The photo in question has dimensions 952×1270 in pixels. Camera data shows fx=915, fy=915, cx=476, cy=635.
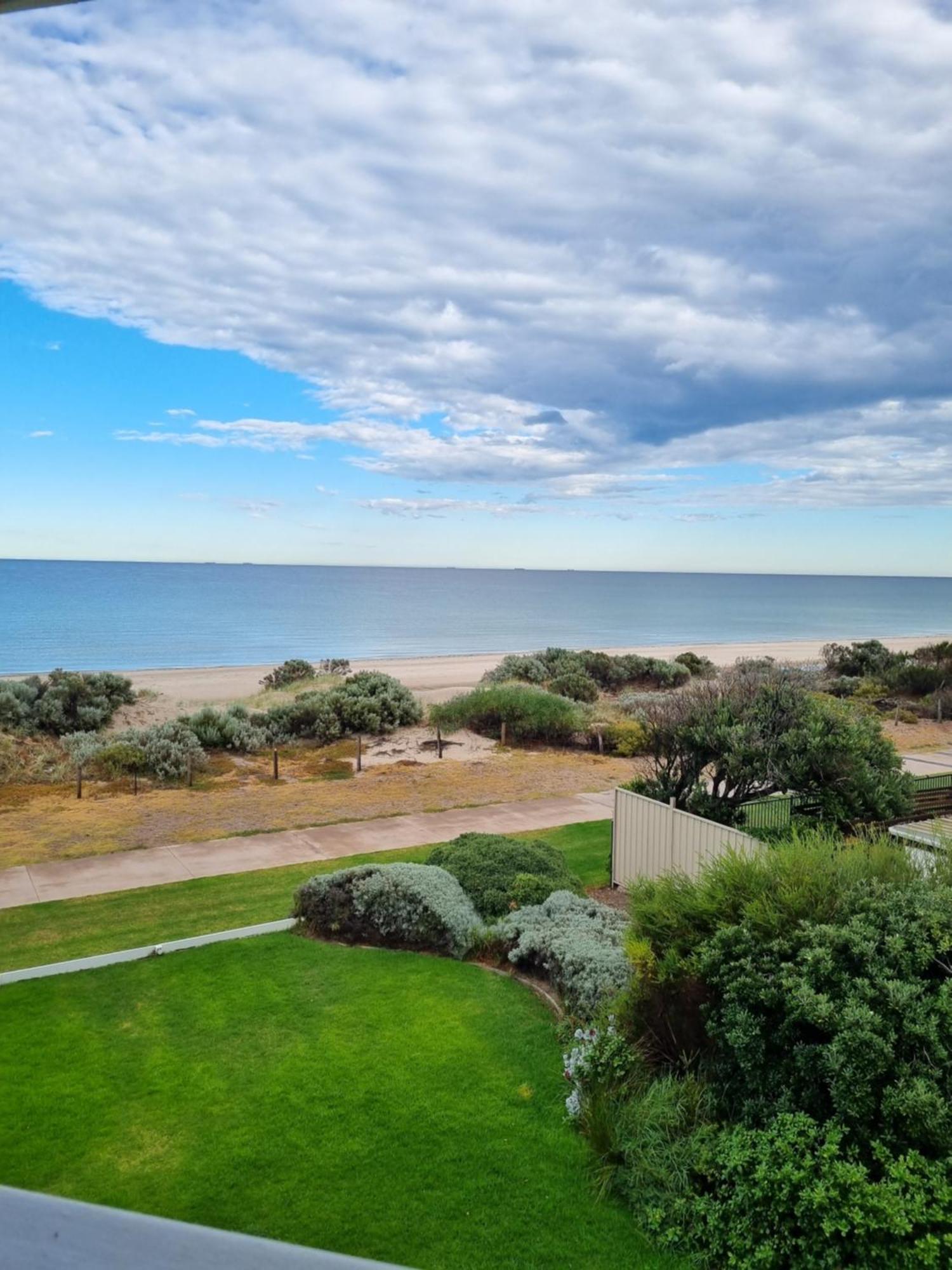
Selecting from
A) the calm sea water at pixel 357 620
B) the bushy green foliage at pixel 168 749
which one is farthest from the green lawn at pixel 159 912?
the calm sea water at pixel 357 620

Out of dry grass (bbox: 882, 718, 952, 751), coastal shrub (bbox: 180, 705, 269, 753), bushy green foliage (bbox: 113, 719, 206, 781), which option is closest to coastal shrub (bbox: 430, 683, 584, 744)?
coastal shrub (bbox: 180, 705, 269, 753)

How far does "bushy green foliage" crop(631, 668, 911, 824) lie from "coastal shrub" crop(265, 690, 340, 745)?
495 inches

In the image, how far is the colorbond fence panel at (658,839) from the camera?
9.63 m

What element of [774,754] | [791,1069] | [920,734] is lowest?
[920,734]

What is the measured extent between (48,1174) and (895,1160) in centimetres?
509

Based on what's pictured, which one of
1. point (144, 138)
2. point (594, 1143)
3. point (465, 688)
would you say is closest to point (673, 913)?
point (594, 1143)

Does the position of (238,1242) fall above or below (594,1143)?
above

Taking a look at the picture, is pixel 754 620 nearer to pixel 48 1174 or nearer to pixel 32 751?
pixel 32 751

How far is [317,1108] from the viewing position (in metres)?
6.52

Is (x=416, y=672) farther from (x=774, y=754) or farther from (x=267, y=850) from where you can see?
(x=774, y=754)

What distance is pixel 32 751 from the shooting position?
21.8 meters

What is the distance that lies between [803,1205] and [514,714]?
19160 millimetres

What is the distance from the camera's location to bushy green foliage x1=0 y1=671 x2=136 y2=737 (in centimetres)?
2428

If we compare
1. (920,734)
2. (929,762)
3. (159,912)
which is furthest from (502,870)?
(920,734)
